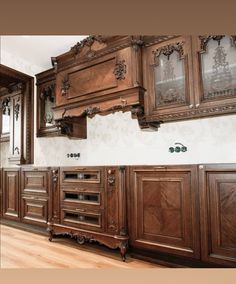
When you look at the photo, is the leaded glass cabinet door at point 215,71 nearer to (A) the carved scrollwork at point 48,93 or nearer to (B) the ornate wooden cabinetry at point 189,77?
(B) the ornate wooden cabinetry at point 189,77

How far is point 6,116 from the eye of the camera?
4539mm

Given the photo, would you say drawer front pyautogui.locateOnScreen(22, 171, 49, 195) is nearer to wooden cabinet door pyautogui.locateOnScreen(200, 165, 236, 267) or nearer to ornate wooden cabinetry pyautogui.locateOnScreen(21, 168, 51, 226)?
ornate wooden cabinetry pyautogui.locateOnScreen(21, 168, 51, 226)

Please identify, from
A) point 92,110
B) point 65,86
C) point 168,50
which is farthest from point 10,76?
point 168,50

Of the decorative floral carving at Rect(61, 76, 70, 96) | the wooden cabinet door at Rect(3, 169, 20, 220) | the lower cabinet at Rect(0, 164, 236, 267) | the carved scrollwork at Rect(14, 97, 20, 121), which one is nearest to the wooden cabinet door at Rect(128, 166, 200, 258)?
the lower cabinet at Rect(0, 164, 236, 267)

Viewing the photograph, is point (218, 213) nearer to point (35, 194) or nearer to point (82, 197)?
point (82, 197)

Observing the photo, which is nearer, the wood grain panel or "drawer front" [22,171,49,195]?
the wood grain panel

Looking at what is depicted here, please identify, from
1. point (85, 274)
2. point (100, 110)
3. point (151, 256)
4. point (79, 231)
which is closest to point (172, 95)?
point (100, 110)

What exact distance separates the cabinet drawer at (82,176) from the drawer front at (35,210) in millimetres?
567

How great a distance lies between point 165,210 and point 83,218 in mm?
1116

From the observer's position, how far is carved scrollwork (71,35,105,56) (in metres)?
2.88

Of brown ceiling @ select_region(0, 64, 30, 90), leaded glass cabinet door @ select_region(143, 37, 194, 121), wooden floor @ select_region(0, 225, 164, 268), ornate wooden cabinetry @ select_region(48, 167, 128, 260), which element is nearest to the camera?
leaded glass cabinet door @ select_region(143, 37, 194, 121)

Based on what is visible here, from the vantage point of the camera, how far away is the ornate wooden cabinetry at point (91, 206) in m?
2.57

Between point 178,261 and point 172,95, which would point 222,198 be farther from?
point 172,95

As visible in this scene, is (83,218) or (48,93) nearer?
(83,218)
